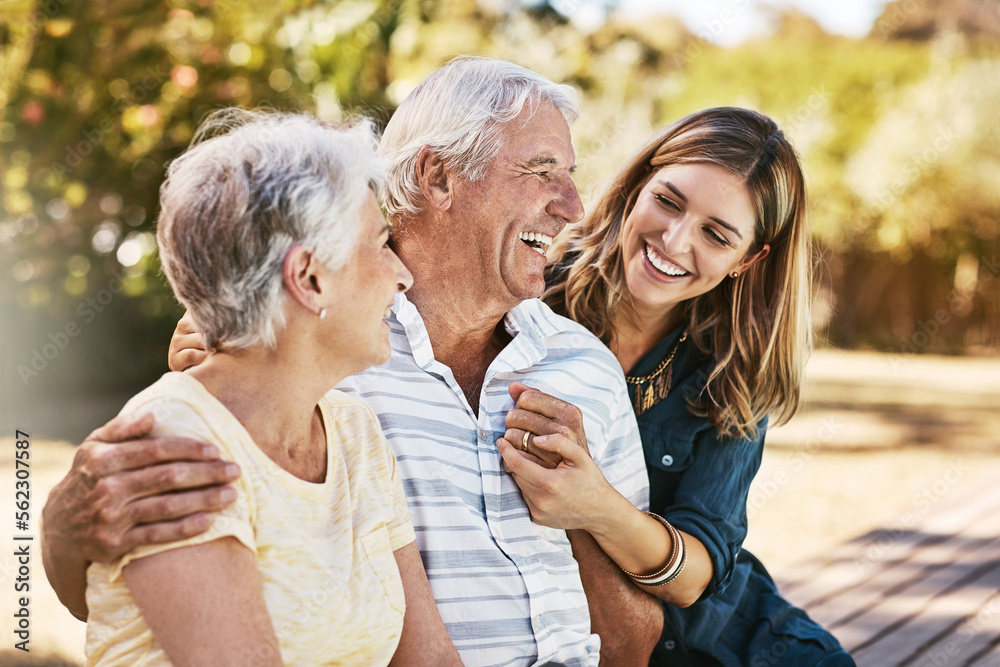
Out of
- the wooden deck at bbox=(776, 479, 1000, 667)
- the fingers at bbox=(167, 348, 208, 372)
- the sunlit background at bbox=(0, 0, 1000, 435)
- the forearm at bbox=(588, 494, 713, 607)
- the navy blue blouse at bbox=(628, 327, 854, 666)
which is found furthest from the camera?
the sunlit background at bbox=(0, 0, 1000, 435)

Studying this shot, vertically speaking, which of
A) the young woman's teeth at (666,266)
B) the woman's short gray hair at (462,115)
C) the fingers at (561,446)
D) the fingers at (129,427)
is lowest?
the fingers at (561,446)

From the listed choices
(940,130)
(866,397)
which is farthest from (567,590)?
(940,130)

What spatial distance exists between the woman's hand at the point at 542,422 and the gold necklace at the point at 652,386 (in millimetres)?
581

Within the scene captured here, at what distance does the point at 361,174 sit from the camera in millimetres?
1515

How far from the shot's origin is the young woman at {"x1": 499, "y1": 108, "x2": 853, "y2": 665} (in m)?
2.43

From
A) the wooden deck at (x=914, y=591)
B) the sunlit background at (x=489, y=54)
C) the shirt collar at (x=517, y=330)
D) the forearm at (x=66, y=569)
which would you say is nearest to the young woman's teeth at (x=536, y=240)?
the shirt collar at (x=517, y=330)

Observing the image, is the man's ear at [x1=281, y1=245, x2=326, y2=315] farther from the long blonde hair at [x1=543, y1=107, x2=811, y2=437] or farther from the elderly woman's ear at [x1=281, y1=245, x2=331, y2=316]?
the long blonde hair at [x1=543, y1=107, x2=811, y2=437]

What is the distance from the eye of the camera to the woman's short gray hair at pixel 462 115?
2.03 meters

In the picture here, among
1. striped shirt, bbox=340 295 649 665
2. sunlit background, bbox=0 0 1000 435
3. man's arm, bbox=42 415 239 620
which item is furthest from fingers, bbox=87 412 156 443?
sunlit background, bbox=0 0 1000 435

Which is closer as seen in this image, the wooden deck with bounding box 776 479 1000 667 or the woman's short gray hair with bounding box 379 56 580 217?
the woman's short gray hair with bounding box 379 56 580 217

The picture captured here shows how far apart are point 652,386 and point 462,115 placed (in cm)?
99

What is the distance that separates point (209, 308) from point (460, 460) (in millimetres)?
744

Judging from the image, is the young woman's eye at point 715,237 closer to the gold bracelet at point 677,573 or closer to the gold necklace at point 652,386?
A: the gold necklace at point 652,386

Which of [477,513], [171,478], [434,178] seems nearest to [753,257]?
[434,178]
